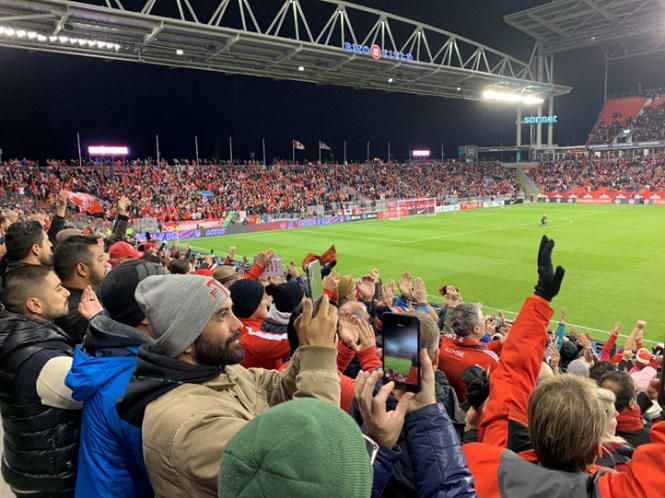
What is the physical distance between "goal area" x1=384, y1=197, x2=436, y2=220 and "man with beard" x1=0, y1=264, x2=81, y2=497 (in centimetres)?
3981

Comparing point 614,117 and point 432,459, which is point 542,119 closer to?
point 614,117

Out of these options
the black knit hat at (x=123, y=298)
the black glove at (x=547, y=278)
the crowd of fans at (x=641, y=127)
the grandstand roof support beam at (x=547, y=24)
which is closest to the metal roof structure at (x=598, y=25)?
the grandstand roof support beam at (x=547, y=24)

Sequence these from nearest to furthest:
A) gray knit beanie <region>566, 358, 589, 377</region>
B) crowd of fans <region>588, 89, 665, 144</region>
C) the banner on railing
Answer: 1. gray knit beanie <region>566, 358, 589, 377</region>
2. the banner on railing
3. crowd of fans <region>588, 89, 665, 144</region>

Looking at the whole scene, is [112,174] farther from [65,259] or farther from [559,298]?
[65,259]

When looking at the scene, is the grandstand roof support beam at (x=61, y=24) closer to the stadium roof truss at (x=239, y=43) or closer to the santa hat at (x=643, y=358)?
the stadium roof truss at (x=239, y=43)

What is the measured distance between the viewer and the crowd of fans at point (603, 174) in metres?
53.2

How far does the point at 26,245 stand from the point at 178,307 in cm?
410

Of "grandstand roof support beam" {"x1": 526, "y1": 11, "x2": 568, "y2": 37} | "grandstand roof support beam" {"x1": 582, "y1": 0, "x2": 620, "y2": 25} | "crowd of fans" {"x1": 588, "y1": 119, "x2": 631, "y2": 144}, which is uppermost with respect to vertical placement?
"grandstand roof support beam" {"x1": 526, "y1": 11, "x2": 568, "y2": 37}

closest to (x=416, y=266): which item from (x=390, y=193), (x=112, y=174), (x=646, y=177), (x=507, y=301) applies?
(x=507, y=301)

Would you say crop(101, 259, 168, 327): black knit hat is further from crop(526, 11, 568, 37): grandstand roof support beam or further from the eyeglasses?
crop(526, 11, 568, 37): grandstand roof support beam

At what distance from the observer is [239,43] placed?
33562mm

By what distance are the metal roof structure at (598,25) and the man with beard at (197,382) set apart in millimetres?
60801

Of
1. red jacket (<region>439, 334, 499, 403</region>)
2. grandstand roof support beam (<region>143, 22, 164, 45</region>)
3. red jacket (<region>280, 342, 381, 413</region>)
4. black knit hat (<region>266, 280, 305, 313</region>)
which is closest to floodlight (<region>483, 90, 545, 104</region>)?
grandstand roof support beam (<region>143, 22, 164, 45</region>)

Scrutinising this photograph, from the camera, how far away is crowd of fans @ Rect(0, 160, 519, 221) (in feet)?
115
